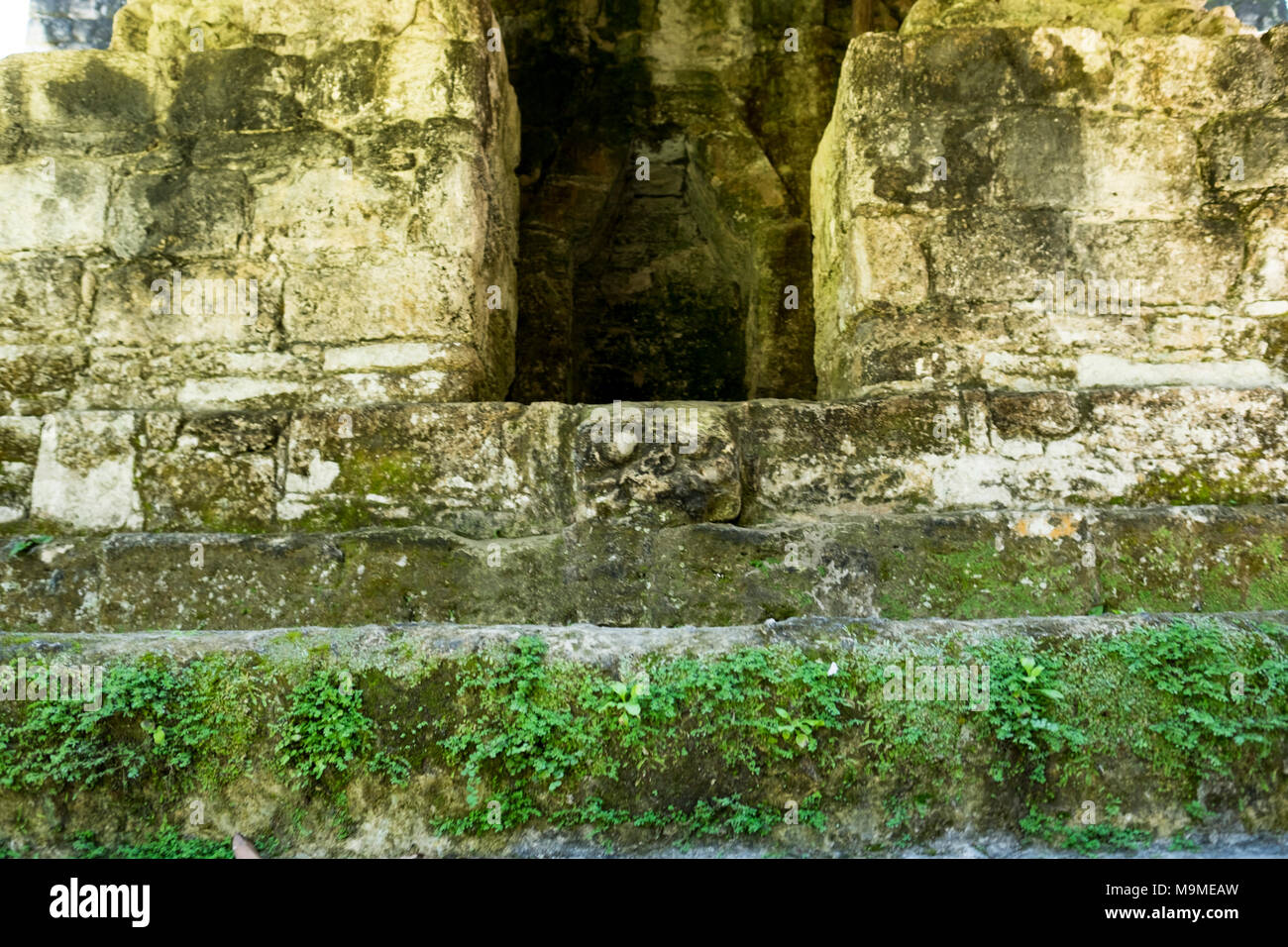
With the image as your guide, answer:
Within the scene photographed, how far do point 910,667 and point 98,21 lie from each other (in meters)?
10.4

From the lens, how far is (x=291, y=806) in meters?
1.97

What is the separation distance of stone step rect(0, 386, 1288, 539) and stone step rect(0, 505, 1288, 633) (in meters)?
0.13

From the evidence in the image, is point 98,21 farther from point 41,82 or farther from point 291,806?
point 291,806

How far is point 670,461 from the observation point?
2943mm

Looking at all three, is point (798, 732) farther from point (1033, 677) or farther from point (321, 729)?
point (321, 729)

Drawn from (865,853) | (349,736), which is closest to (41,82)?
(349,736)

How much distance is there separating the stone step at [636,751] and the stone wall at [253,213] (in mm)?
1393

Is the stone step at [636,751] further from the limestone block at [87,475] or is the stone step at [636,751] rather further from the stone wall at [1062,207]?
the stone wall at [1062,207]

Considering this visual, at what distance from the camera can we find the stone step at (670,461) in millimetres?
2969

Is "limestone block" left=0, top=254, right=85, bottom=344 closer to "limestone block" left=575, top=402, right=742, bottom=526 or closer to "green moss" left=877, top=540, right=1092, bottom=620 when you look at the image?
"limestone block" left=575, top=402, right=742, bottom=526

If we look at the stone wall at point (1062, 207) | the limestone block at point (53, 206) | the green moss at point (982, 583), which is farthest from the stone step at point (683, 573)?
the limestone block at point (53, 206)

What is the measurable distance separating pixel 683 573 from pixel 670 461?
0.37 m

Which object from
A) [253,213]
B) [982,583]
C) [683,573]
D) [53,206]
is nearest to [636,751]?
[683,573]

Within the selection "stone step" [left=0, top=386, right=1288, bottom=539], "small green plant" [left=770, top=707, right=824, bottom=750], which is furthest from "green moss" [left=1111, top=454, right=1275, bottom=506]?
"small green plant" [left=770, top=707, right=824, bottom=750]
